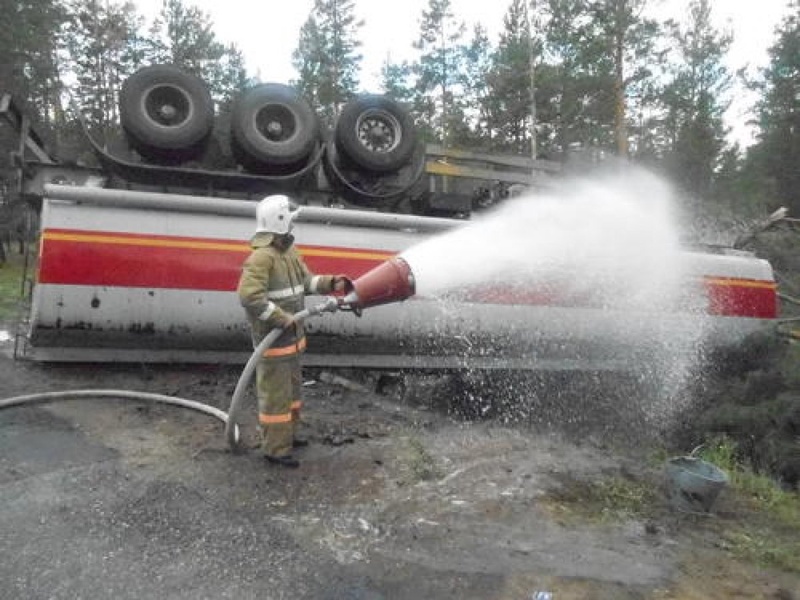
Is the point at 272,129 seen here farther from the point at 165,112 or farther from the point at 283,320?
the point at 283,320

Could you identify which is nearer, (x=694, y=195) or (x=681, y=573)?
(x=681, y=573)

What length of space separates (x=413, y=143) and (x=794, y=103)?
22.9 m

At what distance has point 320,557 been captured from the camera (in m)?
3.06

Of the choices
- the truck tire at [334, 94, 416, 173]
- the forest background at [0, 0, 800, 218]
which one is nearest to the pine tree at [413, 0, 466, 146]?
the forest background at [0, 0, 800, 218]

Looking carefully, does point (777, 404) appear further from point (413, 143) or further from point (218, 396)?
point (218, 396)

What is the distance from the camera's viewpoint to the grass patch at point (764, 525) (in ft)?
11.1

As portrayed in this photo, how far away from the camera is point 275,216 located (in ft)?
13.9

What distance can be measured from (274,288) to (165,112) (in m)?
2.63

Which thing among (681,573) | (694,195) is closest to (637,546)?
(681,573)

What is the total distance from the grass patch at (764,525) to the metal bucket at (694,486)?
193mm

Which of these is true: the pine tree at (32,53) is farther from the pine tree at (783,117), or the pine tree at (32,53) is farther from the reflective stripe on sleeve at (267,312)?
the pine tree at (783,117)

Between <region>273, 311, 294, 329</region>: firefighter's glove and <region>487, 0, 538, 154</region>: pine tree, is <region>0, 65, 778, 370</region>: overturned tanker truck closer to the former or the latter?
<region>273, 311, 294, 329</region>: firefighter's glove

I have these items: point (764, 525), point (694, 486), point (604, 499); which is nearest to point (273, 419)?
point (604, 499)

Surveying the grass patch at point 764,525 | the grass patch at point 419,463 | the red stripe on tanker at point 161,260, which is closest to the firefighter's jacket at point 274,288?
the grass patch at point 419,463
